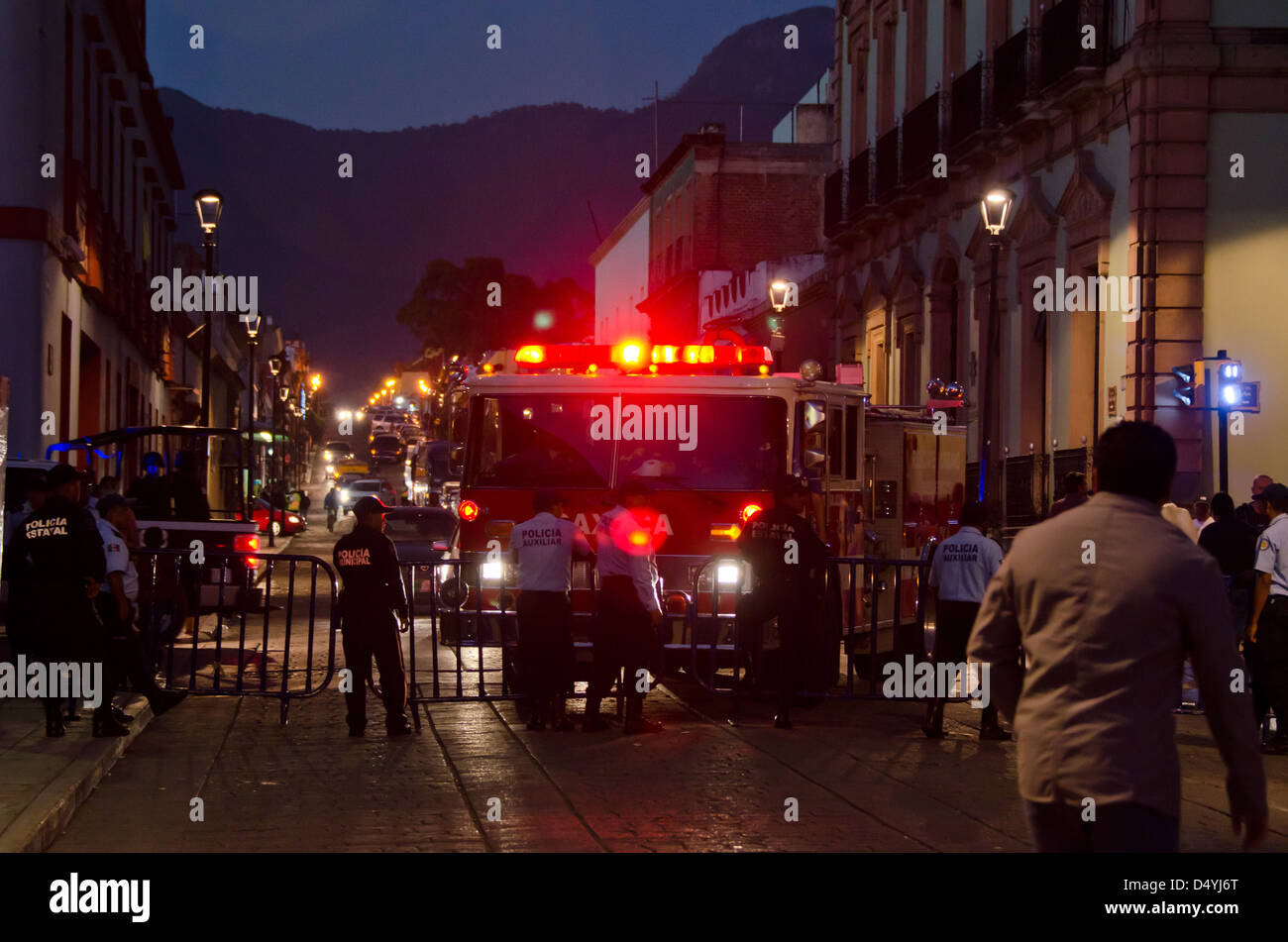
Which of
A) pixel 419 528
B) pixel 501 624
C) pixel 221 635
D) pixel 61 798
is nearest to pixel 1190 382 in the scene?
pixel 501 624

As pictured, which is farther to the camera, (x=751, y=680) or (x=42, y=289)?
(x=42, y=289)

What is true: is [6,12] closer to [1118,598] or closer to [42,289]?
[42,289]

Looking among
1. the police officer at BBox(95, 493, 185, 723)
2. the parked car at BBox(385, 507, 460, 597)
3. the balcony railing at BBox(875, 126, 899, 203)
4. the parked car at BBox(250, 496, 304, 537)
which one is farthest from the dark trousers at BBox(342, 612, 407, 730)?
the parked car at BBox(250, 496, 304, 537)

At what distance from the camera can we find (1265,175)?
21.8m

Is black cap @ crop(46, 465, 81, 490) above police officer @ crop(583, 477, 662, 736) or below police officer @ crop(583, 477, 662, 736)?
above

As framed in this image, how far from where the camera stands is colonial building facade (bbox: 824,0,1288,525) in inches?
849

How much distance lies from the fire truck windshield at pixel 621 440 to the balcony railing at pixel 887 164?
17.7 metres

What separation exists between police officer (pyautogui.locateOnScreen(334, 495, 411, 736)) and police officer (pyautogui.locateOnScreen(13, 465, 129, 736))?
1.83m

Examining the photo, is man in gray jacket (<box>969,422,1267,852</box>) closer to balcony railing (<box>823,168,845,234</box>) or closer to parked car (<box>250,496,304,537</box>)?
balcony railing (<box>823,168,845,234</box>)

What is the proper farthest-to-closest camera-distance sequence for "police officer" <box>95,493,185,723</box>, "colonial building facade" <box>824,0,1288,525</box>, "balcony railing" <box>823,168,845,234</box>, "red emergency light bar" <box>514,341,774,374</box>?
"balcony railing" <box>823,168,845,234</box> → "colonial building facade" <box>824,0,1288,525</box> → "red emergency light bar" <box>514,341,774,374</box> → "police officer" <box>95,493,185,723</box>

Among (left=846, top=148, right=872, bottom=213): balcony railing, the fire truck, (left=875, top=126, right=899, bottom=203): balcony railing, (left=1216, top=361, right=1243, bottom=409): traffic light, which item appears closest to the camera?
the fire truck

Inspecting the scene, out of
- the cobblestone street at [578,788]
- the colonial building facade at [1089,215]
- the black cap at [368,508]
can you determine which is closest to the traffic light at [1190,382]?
the colonial building facade at [1089,215]
